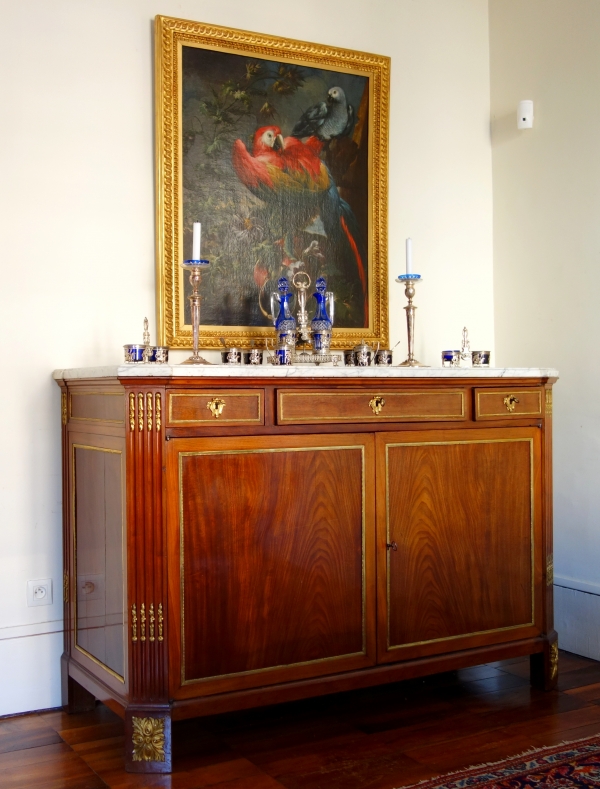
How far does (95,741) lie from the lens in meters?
2.47

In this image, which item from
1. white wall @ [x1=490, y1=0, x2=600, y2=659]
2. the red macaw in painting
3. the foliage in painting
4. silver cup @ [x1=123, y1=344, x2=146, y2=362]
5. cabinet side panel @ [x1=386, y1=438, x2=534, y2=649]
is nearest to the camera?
silver cup @ [x1=123, y1=344, x2=146, y2=362]

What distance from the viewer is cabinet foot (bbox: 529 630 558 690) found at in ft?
9.39

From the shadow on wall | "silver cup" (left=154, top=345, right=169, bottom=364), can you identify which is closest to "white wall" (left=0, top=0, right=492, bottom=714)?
"silver cup" (left=154, top=345, right=169, bottom=364)

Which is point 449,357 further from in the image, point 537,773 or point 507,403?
point 537,773

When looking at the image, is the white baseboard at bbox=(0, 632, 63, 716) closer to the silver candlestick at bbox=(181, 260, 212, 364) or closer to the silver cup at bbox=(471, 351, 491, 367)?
the silver candlestick at bbox=(181, 260, 212, 364)

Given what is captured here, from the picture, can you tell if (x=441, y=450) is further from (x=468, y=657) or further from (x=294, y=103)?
(x=294, y=103)

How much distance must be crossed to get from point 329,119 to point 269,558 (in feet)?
5.73

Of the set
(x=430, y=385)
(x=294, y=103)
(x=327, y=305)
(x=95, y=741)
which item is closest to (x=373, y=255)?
(x=327, y=305)

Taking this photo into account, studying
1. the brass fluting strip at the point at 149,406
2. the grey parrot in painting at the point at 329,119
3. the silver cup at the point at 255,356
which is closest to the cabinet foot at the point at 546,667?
the silver cup at the point at 255,356

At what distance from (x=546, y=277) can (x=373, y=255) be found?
2.35 ft

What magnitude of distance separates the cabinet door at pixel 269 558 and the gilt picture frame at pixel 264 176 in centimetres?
73

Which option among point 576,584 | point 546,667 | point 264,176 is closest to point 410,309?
point 264,176

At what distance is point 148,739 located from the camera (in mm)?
2258

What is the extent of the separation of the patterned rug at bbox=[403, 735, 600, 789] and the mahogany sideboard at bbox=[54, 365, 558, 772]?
45cm
